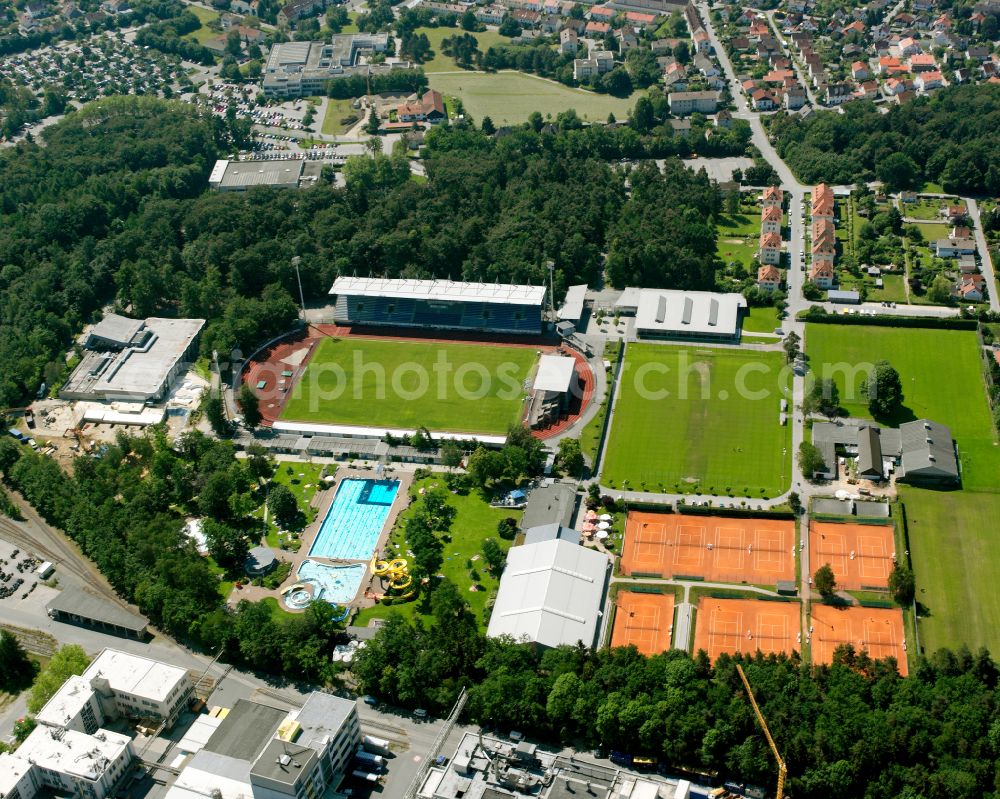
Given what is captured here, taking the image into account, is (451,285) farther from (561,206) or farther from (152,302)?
(152,302)

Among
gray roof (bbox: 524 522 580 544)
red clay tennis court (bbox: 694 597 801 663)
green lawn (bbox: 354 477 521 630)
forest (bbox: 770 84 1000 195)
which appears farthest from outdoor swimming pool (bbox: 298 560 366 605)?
forest (bbox: 770 84 1000 195)

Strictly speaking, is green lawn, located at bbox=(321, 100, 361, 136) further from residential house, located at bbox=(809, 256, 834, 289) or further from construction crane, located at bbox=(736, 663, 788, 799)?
construction crane, located at bbox=(736, 663, 788, 799)

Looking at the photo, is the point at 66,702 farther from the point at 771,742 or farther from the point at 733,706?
the point at 771,742

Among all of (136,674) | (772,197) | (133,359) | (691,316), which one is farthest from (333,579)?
(772,197)

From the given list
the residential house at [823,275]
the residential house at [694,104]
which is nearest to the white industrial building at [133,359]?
the residential house at [823,275]

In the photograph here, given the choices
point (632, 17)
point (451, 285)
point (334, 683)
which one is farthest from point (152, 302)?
point (632, 17)
